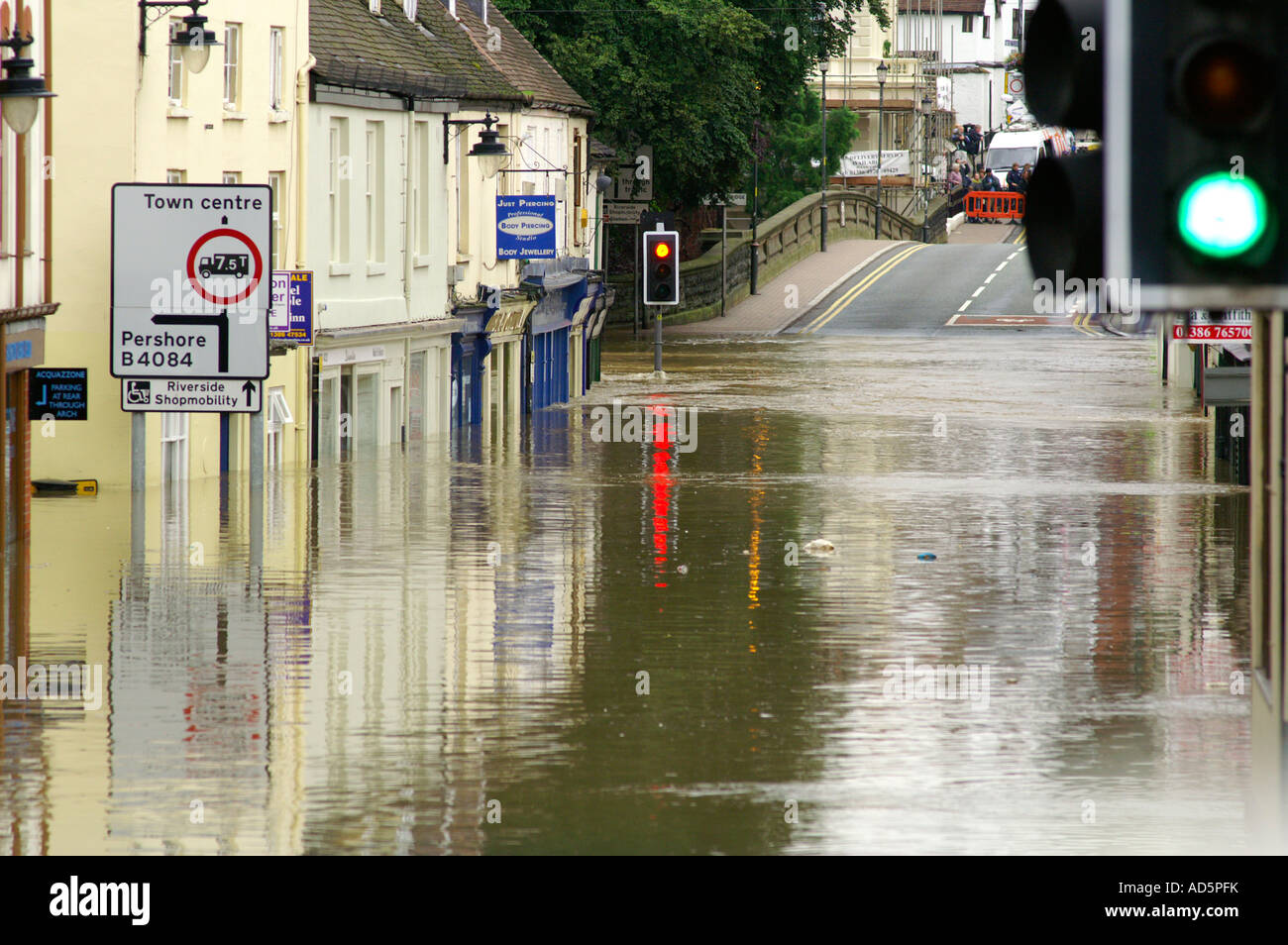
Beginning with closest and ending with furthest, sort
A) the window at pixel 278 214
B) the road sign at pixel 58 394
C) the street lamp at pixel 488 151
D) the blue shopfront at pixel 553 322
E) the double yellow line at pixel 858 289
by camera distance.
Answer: the road sign at pixel 58 394 < the window at pixel 278 214 < the street lamp at pixel 488 151 < the blue shopfront at pixel 553 322 < the double yellow line at pixel 858 289

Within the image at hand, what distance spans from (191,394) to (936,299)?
54398 millimetres

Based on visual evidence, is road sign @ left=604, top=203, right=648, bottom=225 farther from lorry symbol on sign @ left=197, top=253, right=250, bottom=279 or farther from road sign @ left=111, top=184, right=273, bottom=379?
lorry symbol on sign @ left=197, top=253, right=250, bottom=279

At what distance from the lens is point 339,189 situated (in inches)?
1319

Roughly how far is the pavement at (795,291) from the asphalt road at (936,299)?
23.5 inches

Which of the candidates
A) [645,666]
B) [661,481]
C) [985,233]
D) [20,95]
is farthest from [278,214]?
[985,233]

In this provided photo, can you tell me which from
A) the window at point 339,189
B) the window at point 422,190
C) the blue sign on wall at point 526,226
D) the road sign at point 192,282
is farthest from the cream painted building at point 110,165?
the blue sign on wall at point 526,226

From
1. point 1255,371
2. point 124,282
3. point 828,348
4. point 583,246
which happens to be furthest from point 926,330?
point 1255,371

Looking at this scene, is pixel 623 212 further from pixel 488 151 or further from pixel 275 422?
pixel 275 422

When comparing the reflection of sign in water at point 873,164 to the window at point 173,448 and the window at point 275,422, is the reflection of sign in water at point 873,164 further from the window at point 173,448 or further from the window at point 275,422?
the window at point 173,448

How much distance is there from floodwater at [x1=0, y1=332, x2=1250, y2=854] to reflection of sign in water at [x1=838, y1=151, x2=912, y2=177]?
69782 millimetres

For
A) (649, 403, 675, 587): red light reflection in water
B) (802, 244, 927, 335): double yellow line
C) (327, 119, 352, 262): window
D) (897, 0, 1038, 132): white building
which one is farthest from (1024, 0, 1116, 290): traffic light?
(897, 0, 1038, 132): white building

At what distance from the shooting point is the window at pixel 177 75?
27.2 m

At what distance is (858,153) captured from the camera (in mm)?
99125
